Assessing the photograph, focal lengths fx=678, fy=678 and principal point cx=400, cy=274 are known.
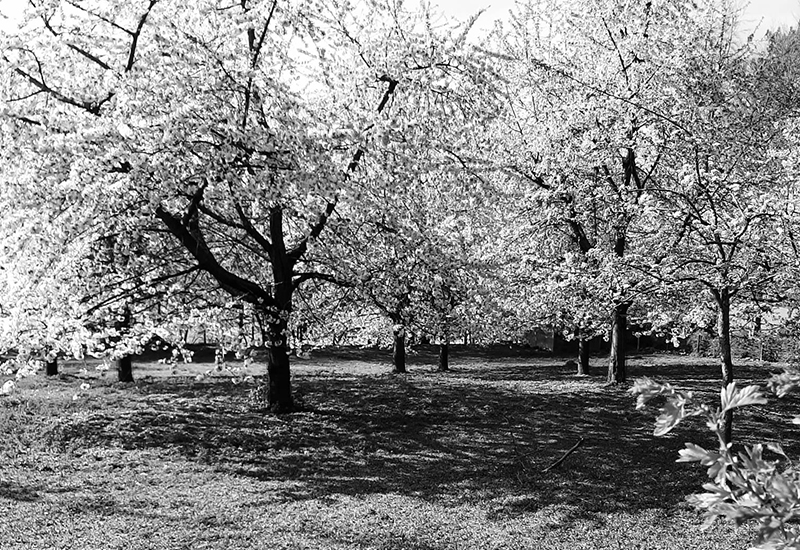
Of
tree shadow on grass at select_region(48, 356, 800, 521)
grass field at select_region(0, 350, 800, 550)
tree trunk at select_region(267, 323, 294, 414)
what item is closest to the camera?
grass field at select_region(0, 350, 800, 550)

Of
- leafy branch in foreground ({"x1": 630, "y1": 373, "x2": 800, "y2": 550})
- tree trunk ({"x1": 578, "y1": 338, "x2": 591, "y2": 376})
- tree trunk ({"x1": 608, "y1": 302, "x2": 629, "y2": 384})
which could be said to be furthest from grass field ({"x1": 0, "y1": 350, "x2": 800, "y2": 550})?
leafy branch in foreground ({"x1": 630, "y1": 373, "x2": 800, "y2": 550})

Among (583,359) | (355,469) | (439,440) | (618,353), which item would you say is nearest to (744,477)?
(355,469)

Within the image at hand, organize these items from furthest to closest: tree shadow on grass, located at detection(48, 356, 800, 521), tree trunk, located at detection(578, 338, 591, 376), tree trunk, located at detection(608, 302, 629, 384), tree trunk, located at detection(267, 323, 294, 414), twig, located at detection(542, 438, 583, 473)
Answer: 1. tree trunk, located at detection(578, 338, 591, 376)
2. tree trunk, located at detection(608, 302, 629, 384)
3. tree trunk, located at detection(267, 323, 294, 414)
4. twig, located at detection(542, 438, 583, 473)
5. tree shadow on grass, located at detection(48, 356, 800, 521)

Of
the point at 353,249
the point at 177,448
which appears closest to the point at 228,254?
the point at 353,249

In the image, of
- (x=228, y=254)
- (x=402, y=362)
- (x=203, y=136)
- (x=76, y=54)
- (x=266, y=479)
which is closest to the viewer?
(x=203, y=136)

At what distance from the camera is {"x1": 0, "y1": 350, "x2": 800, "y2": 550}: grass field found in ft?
18.9

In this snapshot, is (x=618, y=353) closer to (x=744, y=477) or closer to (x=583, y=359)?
(x=583, y=359)

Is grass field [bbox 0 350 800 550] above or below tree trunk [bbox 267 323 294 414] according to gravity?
below

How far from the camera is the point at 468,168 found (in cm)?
893

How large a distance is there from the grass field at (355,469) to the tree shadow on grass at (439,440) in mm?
34

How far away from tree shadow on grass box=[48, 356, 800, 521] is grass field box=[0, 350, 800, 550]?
0.11 feet

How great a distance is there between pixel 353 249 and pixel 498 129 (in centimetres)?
584

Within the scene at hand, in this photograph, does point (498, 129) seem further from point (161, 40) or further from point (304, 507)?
point (304, 507)

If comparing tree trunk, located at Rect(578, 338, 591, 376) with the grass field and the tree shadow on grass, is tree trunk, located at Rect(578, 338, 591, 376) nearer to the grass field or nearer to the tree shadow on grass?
the grass field
